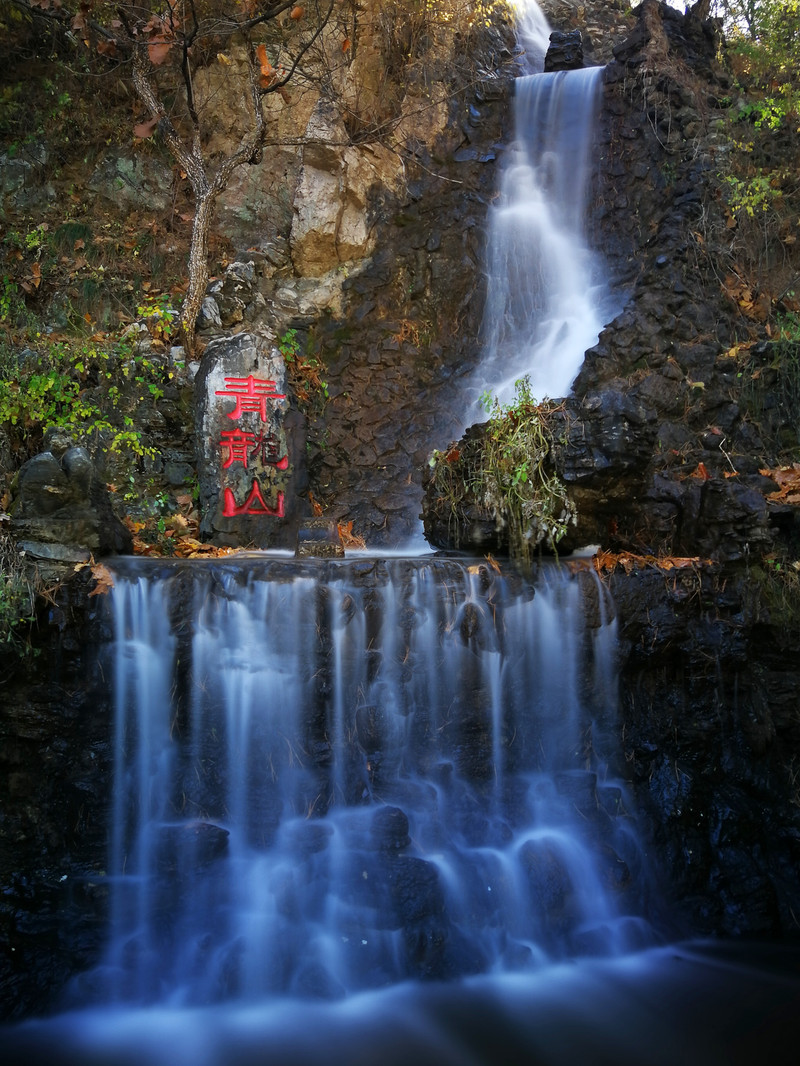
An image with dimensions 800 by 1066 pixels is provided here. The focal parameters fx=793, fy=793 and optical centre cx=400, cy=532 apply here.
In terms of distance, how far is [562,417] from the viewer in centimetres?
580

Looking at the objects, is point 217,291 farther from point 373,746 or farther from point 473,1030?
point 473,1030

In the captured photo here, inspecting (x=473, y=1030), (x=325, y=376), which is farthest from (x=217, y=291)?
(x=473, y=1030)

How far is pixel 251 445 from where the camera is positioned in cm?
713

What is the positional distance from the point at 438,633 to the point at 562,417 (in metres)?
1.88

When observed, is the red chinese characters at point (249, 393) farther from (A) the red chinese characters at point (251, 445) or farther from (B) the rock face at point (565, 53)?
(B) the rock face at point (565, 53)

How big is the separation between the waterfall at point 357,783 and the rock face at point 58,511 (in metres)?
0.42

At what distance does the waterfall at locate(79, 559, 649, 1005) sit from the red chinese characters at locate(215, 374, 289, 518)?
1986 mm

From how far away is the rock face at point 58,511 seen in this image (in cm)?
505

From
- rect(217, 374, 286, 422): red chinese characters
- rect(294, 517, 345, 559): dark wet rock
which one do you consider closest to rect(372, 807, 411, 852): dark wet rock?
rect(294, 517, 345, 559): dark wet rock

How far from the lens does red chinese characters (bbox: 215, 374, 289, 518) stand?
277 inches

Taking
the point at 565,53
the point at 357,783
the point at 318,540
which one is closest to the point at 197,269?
the point at 318,540

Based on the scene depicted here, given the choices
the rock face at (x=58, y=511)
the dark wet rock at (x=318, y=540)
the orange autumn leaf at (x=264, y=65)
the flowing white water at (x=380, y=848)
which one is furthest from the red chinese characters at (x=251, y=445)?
the orange autumn leaf at (x=264, y=65)

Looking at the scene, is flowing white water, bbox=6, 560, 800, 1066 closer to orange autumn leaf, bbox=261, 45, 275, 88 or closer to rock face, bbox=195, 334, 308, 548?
rock face, bbox=195, 334, 308, 548

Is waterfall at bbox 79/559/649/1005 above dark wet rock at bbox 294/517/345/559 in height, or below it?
below
